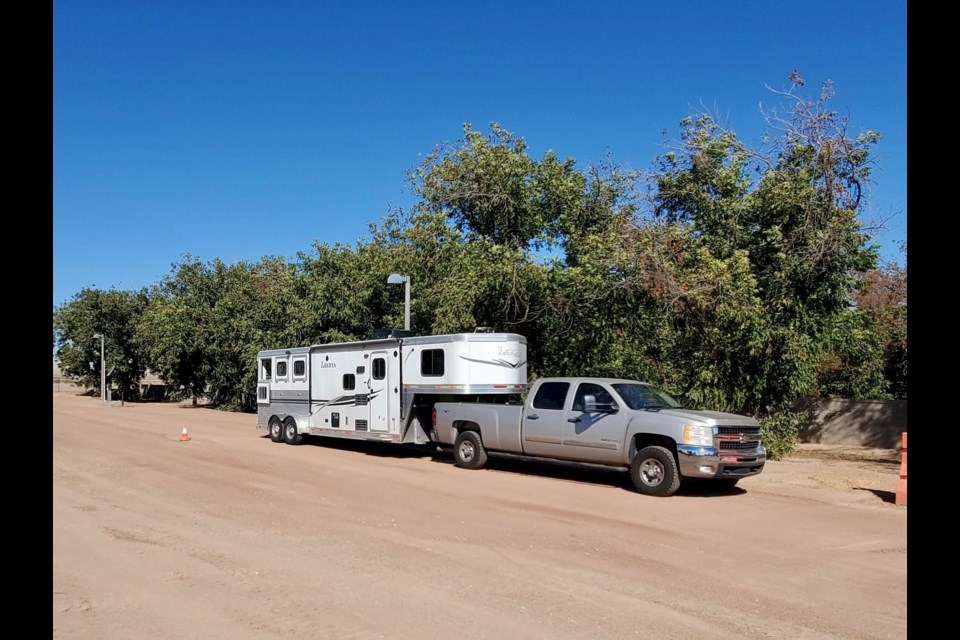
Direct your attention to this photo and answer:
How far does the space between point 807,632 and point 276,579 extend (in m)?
4.56

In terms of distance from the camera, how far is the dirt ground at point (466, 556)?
6.04 meters

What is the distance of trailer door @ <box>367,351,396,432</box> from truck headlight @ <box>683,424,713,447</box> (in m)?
7.94

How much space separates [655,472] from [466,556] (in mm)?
5662

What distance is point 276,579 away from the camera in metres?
7.16

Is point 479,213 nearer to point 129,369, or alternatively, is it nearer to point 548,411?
point 548,411

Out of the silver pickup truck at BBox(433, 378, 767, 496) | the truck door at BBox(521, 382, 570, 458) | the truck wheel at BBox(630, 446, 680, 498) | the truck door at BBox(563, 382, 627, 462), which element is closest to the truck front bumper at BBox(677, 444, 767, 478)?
the silver pickup truck at BBox(433, 378, 767, 496)

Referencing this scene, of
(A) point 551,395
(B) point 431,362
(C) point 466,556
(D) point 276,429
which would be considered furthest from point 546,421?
(D) point 276,429

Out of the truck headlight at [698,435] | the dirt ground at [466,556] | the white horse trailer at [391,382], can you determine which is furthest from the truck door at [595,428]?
the white horse trailer at [391,382]

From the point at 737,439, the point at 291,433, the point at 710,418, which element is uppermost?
the point at 710,418

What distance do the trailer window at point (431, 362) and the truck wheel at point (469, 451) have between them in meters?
1.67

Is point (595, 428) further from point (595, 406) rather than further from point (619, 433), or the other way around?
point (619, 433)

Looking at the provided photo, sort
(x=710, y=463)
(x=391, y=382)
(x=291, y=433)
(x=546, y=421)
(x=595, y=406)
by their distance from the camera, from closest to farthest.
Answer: (x=710, y=463), (x=595, y=406), (x=546, y=421), (x=391, y=382), (x=291, y=433)

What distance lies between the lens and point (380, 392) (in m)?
18.8

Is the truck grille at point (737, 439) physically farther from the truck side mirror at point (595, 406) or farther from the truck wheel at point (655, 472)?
the truck side mirror at point (595, 406)
